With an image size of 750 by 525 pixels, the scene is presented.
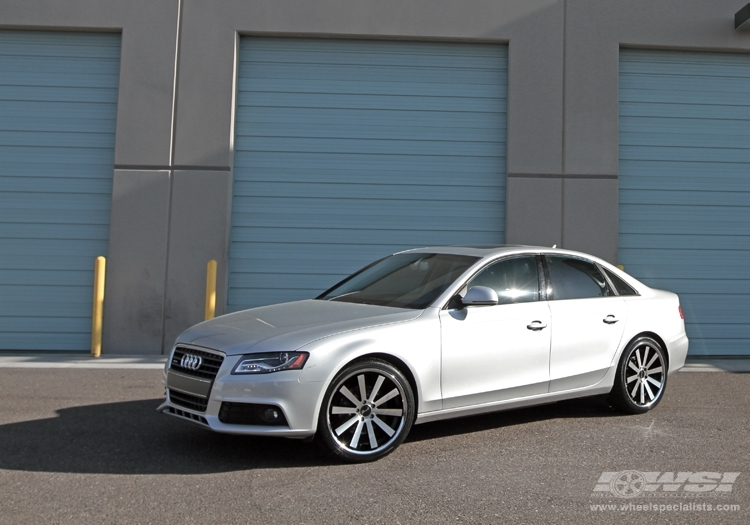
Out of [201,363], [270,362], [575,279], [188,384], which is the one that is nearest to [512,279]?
[575,279]

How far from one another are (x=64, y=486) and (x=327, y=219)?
7.17 meters

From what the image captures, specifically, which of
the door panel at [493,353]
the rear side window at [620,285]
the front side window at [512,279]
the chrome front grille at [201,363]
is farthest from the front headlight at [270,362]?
the rear side window at [620,285]

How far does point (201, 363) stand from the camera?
5098mm

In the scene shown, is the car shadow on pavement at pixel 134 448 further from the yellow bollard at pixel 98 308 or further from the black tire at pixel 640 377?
the yellow bollard at pixel 98 308

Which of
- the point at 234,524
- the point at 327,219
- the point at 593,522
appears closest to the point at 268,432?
the point at 234,524

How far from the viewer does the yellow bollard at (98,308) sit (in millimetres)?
10523

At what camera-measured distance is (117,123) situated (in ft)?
36.1

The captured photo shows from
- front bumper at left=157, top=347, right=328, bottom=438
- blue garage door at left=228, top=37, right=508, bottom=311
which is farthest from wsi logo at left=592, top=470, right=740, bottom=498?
blue garage door at left=228, top=37, right=508, bottom=311

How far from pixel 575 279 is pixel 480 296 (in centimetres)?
142

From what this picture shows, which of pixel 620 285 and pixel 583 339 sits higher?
pixel 620 285

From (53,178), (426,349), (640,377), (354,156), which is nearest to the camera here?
(426,349)

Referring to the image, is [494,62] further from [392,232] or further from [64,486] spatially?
[64,486]

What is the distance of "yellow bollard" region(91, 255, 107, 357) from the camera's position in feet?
34.5

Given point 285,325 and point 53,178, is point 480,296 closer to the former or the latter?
point 285,325
